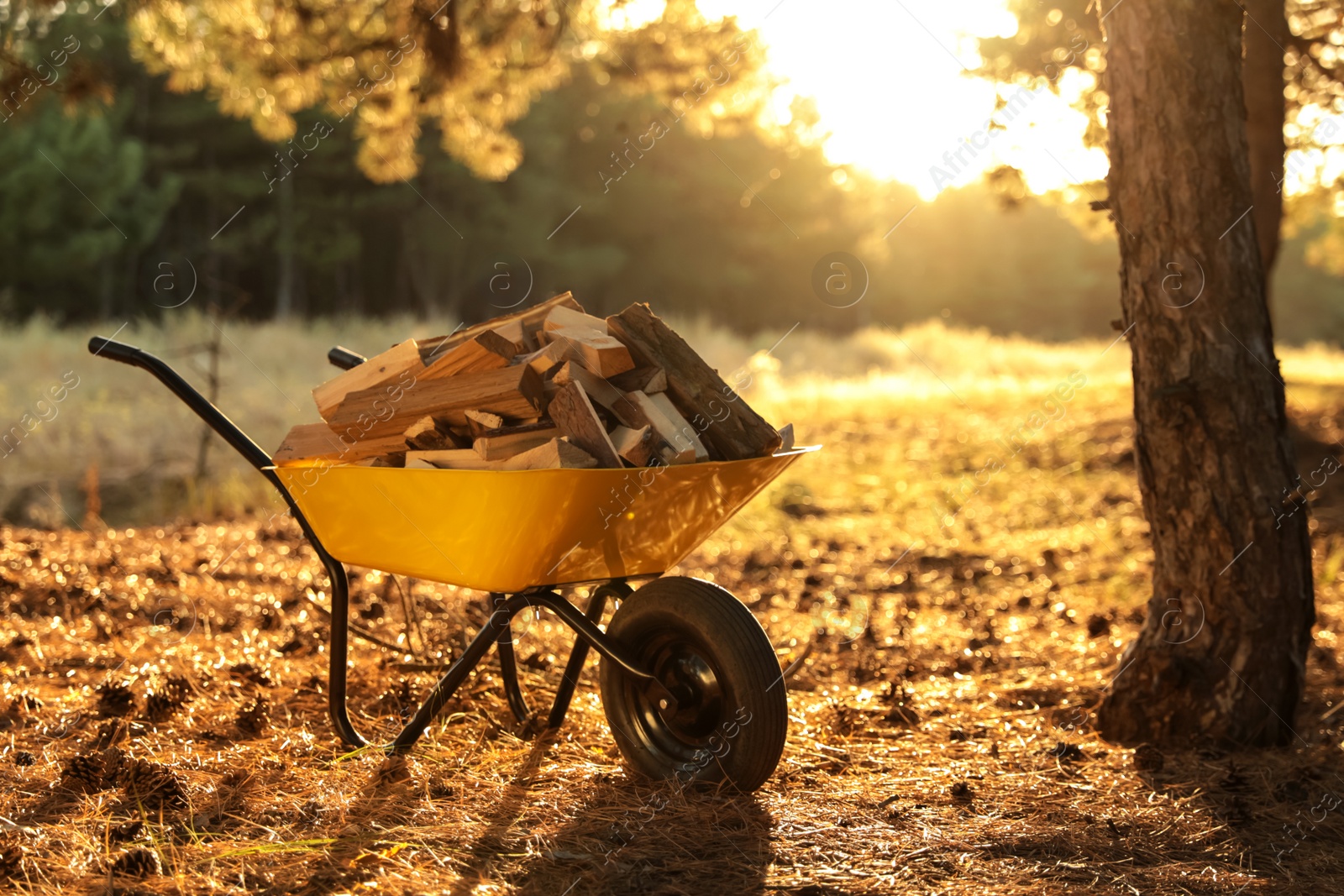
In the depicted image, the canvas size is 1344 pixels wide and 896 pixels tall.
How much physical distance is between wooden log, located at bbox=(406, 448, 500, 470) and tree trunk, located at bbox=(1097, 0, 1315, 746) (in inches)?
71.4

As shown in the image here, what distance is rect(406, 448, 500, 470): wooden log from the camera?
2309 mm

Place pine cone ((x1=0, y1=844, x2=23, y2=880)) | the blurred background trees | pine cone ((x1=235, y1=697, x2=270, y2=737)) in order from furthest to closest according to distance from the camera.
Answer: the blurred background trees < pine cone ((x1=235, y1=697, x2=270, y2=737)) < pine cone ((x1=0, y1=844, x2=23, y2=880))

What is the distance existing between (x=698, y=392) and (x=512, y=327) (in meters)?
0.46

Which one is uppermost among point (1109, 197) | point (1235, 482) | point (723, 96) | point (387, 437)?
point (723, 96)

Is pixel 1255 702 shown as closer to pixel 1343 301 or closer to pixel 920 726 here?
pixel 920 726

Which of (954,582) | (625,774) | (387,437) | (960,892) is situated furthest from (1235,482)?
(954,582)

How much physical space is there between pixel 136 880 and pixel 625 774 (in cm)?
105

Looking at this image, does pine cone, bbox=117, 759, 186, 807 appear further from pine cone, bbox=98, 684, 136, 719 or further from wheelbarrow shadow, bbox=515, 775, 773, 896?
wheelbarrow shadow, bbox=515, 775, 773, 896

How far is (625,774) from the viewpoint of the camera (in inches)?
99.3

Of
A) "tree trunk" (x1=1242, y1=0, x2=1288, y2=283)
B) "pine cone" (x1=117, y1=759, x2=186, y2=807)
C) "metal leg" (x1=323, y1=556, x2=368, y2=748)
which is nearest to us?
"pine cone" (x1=117, y1=759, x2=186, y2=807)

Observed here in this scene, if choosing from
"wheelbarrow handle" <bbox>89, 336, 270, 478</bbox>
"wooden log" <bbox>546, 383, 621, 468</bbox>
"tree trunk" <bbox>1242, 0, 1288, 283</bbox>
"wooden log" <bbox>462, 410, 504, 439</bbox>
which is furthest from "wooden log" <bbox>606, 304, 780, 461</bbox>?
"tree trunk" <bbox>1242, 0, 1288, 283</bbox>

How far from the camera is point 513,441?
2318mm

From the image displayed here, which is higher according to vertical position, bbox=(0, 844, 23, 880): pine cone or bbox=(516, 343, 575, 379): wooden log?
bbox=(516, 343, 575, 379): wooden log

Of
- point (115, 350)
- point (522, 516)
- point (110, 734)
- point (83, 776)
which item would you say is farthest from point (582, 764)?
point (115, 350)
